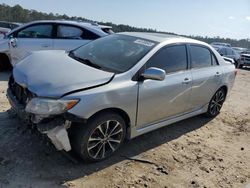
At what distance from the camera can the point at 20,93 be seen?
12.9ft

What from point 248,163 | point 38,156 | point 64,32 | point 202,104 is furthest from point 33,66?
point 64,32

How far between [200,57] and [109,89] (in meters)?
2.42

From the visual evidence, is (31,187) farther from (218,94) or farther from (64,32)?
(64,32)

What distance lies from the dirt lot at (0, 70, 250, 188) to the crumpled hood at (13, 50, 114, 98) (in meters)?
0.91

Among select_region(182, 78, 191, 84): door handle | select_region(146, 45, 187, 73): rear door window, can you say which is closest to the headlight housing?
select_region(146, 45, 187, 73): rear door window

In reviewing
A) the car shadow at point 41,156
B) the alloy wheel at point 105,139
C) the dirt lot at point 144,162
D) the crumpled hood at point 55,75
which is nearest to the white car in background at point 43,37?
the dirt lot at point 144,162

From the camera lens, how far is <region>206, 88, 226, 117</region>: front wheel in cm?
605

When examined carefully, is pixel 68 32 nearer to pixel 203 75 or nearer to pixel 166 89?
pixel 203 75

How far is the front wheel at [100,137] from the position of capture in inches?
142

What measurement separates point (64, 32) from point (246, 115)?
16.6 ft

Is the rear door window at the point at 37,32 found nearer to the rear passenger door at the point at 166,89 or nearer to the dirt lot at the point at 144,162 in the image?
the dirt lot at the point at 144,162

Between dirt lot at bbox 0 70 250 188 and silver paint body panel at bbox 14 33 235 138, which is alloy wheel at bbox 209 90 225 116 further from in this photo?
dirt lot at bbox 0 70 250 188

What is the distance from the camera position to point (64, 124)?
3.44 m

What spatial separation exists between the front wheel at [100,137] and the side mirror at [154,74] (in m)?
0.67
